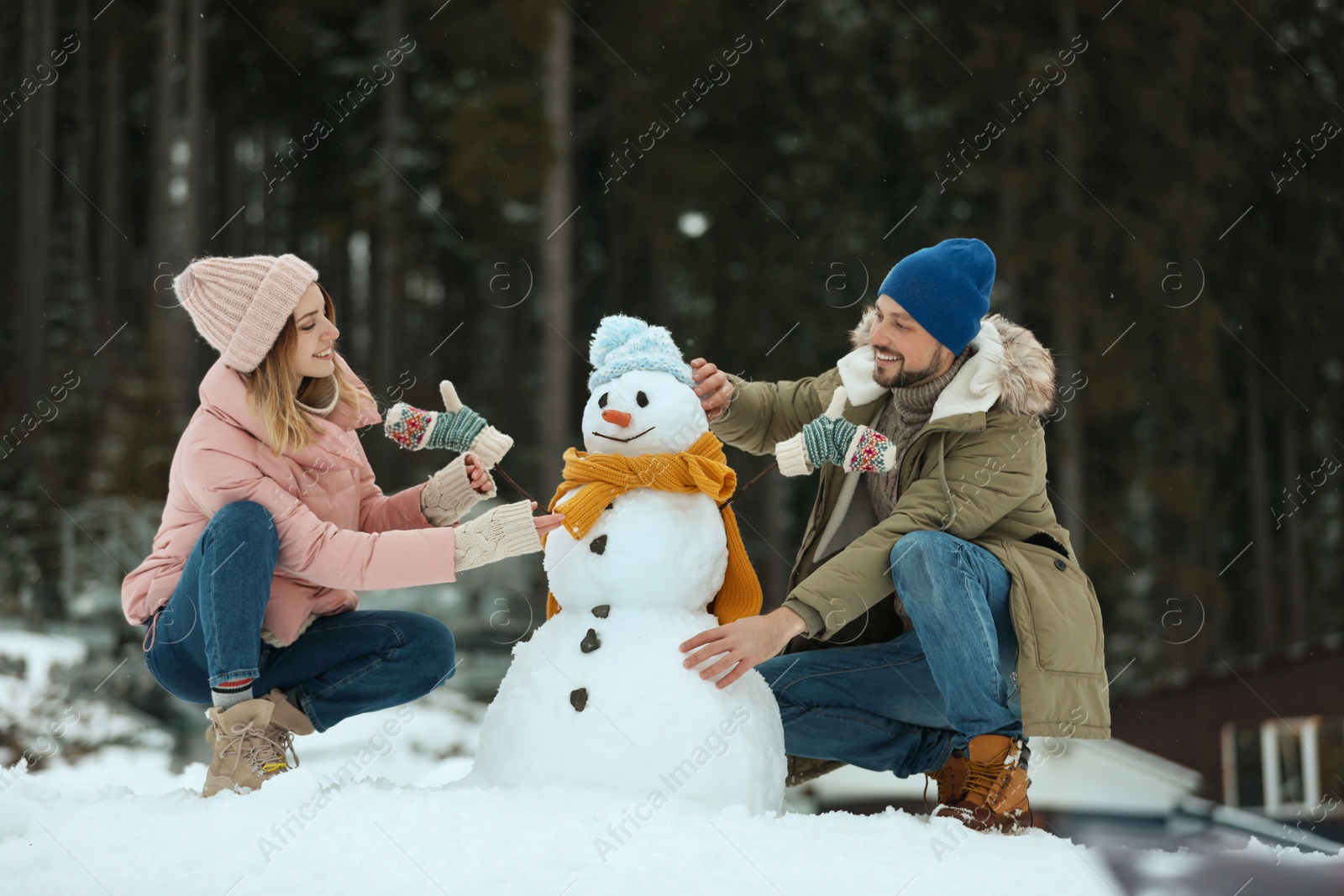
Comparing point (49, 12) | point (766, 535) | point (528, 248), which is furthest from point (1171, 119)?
point (49, 12)

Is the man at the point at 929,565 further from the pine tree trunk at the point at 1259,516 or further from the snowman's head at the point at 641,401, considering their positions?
the pine tree trunk at the point at 1259,516

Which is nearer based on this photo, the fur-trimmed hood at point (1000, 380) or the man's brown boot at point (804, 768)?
the fur-trimmed hood at point (1000, 380)

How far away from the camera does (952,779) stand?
2428 mm

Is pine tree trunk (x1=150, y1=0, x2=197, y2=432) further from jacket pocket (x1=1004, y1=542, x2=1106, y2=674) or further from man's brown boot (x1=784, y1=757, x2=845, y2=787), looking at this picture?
jacket pocket (x1=1004, y1=542, x2=1106, y2=674)

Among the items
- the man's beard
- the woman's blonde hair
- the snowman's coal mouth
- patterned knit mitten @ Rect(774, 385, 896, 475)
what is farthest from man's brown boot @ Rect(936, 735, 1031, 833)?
the woman's blonde hair

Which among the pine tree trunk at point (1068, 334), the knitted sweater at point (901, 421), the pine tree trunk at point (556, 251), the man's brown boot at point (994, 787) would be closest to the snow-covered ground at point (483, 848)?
the man's brown boot at point (994, 787)

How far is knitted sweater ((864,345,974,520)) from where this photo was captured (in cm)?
244

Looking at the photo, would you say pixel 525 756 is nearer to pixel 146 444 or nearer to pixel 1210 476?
pixel 146 444

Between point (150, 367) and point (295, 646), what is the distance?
189 inches

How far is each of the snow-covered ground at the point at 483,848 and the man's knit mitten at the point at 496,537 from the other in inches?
16.6

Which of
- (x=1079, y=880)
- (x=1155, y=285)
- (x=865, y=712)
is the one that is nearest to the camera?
(x=1079, y=880)

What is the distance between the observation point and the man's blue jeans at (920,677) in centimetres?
218

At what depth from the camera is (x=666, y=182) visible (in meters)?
7.38

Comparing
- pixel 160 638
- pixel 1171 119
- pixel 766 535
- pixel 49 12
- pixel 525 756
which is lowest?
pixel 766 535
